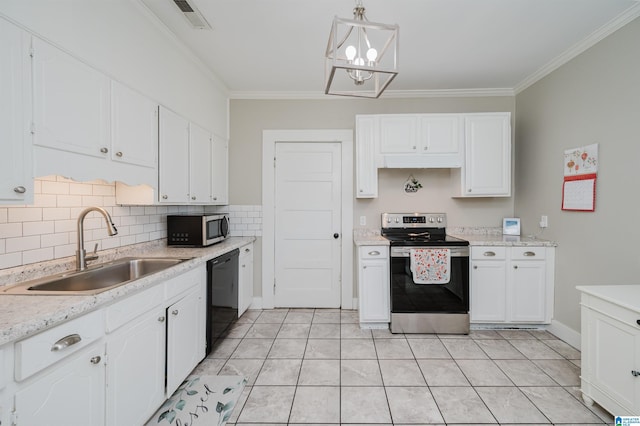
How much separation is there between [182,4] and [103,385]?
7.60 ft

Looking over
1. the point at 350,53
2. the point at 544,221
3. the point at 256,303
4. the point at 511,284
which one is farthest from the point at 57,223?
the point at 544,221

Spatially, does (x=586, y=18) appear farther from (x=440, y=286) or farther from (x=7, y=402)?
(x=7, y=402)

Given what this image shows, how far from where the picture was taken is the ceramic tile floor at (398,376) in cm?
179

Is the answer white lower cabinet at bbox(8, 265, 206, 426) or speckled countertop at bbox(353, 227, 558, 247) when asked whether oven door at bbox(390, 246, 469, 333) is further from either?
white lower cabinet at bbox(8, 265, 206, 426)

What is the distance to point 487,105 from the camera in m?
3.49

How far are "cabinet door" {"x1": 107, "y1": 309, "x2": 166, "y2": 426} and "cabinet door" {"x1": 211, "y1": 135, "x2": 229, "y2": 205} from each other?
5.55ft

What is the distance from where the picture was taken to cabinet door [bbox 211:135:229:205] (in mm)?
3164

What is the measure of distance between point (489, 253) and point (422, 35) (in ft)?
7.07

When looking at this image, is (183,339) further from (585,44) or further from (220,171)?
(585,44)

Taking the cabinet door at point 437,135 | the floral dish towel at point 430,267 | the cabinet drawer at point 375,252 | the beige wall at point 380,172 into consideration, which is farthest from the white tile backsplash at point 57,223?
the cabinet door at point 437,135

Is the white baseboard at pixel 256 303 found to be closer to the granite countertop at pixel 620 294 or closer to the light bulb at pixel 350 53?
the light bulb at pixel 350 53

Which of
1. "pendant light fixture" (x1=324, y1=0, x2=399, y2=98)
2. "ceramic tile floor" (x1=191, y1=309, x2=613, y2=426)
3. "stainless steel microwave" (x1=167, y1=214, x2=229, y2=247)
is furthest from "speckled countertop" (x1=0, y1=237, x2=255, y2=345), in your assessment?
"pendant light fixture" (x1=324, y1=0, x2=399, y2=98)

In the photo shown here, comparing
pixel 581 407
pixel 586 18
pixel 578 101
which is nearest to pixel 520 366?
pixel 581 407

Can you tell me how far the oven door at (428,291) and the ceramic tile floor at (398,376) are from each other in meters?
0.24
